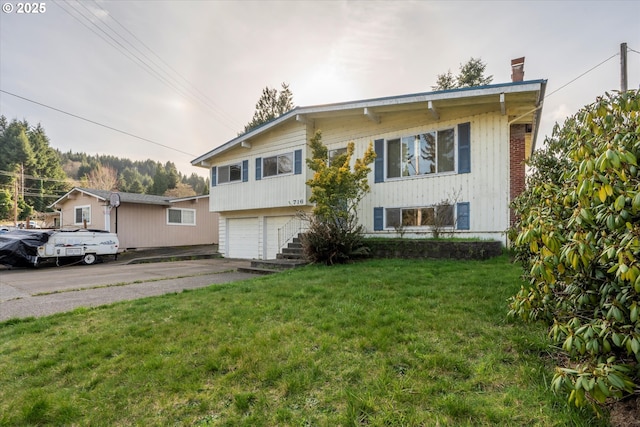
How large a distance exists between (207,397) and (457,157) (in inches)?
339

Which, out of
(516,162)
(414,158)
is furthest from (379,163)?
(516,162)

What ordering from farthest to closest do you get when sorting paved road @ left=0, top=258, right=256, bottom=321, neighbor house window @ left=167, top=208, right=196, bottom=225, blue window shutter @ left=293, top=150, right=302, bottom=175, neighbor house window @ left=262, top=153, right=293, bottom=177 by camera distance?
1. neighbor house window @ left=167, top=208, right=196, bottom=225
2. neighbor house window @ left=262, top=153, right=293, bottom=177
3. blue window shutter @ left=293, top=150, right=302, bottom=175
4. paved road @ left=0, top=258, right=256, bottom=321

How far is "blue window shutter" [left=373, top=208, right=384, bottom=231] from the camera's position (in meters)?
9.88

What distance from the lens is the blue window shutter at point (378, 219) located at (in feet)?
32.4

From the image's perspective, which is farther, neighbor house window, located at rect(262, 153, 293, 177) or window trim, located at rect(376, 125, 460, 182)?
neighbor house window, located at rect(262, 153, 293, 177)

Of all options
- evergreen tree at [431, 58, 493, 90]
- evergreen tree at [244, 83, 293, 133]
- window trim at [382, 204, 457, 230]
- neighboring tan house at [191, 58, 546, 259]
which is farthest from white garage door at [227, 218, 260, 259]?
evergreen tree at [431, 58, 493, 90]

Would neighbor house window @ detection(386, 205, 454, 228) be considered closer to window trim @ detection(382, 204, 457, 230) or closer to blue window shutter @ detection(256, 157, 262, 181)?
window trim @ detection(382, 204, 457, 230)

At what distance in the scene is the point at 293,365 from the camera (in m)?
2.67

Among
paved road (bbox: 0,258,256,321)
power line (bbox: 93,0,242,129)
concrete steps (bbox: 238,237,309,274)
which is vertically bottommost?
paved road (bbox: 0,258,256,321)

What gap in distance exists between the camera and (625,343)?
1.53 m

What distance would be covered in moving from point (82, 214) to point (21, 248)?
24.5 feet

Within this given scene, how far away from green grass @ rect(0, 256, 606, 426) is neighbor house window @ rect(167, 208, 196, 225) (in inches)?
580

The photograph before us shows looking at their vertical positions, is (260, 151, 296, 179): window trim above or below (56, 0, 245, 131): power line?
below

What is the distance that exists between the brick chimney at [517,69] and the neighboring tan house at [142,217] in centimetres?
1717
